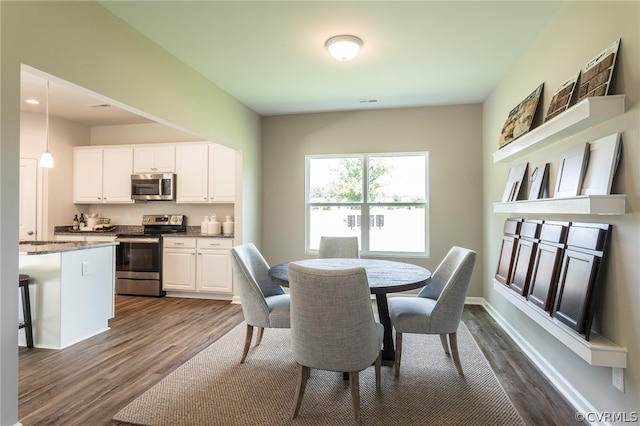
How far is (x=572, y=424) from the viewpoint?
6.16 feet

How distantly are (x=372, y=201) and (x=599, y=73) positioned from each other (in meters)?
3.11

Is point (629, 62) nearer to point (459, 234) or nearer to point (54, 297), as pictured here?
point (459, 234)

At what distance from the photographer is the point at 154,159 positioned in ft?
16.2

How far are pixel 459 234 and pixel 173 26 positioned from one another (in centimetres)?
396

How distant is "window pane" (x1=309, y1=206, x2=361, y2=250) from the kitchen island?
2.74 m

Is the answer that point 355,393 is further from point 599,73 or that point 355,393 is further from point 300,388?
point 599,73

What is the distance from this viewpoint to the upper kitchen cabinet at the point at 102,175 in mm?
5047

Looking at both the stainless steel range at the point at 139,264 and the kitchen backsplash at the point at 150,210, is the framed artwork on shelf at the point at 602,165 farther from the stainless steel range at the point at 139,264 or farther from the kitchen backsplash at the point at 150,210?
the stainless steel range at the point at 139,264

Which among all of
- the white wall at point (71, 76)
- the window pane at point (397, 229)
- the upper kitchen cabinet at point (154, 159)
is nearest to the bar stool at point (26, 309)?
the white wall at point (71, 76)

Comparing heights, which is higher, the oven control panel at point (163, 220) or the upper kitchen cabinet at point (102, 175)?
the upper kitchen cabinet at point (102, 175)

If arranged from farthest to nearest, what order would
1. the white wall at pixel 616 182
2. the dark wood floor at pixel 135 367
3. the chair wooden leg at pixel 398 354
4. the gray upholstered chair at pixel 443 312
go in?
the chair wooden leg at pixel 398 354 < the gray upholstered chair at pixel 443 312 < the dark wood floor at pixel 135 367 < the white wall at pixel 616 182

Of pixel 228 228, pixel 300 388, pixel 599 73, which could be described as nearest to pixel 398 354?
pixel 300 388

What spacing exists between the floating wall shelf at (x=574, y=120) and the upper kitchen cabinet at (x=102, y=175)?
16.8 ft
